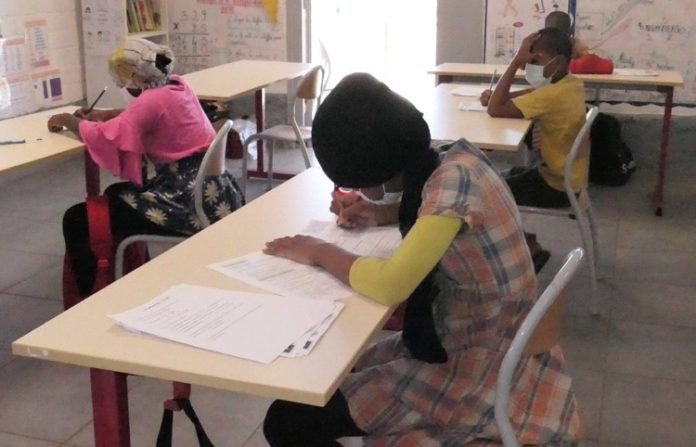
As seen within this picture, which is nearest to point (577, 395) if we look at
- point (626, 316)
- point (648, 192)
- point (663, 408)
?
point (663, 408)

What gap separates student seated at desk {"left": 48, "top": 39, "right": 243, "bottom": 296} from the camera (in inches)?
115

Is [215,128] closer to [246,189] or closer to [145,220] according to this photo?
[145,220]

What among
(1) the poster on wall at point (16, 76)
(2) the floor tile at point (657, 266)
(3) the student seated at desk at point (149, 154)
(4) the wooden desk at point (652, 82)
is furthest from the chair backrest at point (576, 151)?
(1) the poster on wall at point (16, 76)

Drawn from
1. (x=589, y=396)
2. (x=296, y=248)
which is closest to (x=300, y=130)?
(x=589, y=396)

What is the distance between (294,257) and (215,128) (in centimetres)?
177

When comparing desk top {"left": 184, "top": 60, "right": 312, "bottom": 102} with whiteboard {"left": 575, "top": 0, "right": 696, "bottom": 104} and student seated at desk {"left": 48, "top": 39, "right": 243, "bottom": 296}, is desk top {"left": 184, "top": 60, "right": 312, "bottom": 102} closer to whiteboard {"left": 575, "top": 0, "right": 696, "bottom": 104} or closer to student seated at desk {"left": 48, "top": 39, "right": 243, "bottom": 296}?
student seated at desk {"left": 48, "top": 39, "right": 243, "bottom": 296}

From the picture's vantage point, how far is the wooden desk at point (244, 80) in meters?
4.18

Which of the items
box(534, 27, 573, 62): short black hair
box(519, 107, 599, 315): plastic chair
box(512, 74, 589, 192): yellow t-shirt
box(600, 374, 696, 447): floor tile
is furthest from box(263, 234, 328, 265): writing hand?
box(534, 27, 573, 62): short black hair

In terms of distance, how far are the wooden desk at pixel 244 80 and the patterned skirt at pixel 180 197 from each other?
1.09m

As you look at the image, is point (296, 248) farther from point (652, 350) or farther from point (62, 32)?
point (62, 32)

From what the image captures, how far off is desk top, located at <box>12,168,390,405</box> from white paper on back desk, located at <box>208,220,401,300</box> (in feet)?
0.11

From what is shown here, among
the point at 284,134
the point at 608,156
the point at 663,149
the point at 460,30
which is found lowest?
the point at 608,156

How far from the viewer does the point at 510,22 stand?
5.66 meters

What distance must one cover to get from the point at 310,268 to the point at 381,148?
0.31 meters
